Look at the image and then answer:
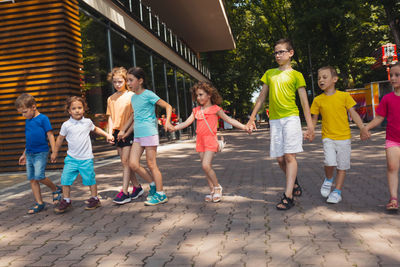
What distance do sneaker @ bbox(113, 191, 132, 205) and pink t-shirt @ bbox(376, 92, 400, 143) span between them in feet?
11.1

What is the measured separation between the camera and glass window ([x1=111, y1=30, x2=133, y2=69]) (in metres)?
12.8

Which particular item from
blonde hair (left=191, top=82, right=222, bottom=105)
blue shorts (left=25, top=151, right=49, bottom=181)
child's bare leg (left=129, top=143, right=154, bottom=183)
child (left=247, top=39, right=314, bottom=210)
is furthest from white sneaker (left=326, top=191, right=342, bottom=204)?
blue shorts (left=25, top=151, right=49, bottom=181)

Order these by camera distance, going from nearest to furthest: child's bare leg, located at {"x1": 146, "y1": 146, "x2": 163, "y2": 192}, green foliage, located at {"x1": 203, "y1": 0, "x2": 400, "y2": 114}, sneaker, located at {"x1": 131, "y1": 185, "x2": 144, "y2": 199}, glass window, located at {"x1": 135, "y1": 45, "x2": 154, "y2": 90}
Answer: child's bare leg, located at {"x1": 146, "y1": 146, "x2": 163, "y2": 192}, sneaker, located at {"x1": 131, "y1": 185, "x2": 144, "y2": 199}, glass window, located at {"x1": 135, "y1": 45, "x2": 154, "y2": 90}, green foliage, located at {"x1": 203, "y1": 0, "x2": 400, "y2": 114}

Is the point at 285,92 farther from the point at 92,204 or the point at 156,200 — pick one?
the point at 92,204

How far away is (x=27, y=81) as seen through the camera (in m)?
9.64

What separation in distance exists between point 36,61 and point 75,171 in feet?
17.8

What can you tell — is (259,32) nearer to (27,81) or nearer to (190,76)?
(190,76)

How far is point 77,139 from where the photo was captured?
5188 mm

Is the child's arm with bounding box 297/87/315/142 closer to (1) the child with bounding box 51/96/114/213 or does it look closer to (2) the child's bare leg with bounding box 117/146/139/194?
(2) the child's bare leg with bounding box 117/146/139/194

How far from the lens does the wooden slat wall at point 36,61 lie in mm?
9438

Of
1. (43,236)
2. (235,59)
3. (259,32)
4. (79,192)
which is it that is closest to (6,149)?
(79,192)

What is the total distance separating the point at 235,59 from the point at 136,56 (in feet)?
94.3

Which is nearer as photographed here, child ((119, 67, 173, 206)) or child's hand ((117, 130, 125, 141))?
child ((119, 67, 173, 206))

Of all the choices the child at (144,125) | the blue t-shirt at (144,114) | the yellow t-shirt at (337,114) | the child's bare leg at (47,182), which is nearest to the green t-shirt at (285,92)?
the yellow t-shirt at (337,114)
